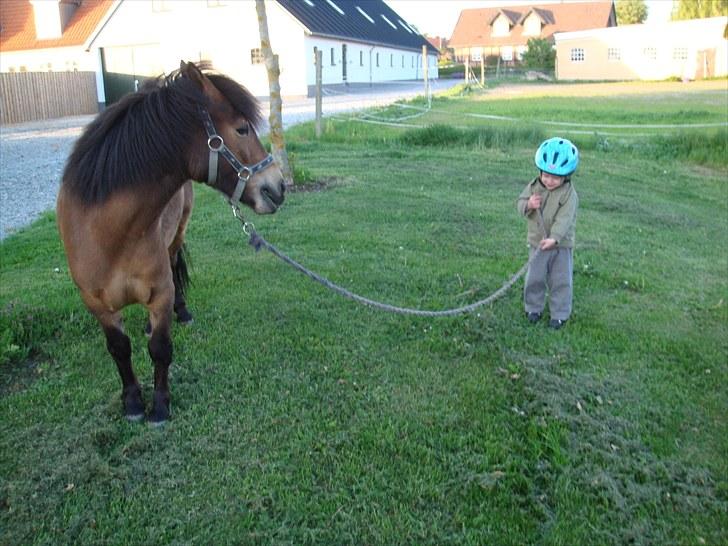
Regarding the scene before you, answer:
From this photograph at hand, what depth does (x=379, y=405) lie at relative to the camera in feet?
13.1

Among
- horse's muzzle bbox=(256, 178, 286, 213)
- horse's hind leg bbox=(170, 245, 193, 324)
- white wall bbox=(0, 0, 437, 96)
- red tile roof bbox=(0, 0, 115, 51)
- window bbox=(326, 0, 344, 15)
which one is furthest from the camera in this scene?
window bbox=(326, 0, 344, 15)

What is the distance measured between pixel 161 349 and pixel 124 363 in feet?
0.95

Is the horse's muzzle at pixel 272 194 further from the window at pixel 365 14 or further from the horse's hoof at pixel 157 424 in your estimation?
the window at pixel 365 14

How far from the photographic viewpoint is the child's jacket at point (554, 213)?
495cm

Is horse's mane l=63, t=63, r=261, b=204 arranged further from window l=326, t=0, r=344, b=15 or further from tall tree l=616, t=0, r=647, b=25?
tall tree l=616, t=0, r=647, b=25

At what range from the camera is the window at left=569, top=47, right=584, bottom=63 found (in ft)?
164

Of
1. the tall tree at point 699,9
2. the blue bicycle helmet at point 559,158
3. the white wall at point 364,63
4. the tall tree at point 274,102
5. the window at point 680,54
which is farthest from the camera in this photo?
the tall tree at point 699,9

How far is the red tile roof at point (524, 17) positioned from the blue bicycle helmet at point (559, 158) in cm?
7223

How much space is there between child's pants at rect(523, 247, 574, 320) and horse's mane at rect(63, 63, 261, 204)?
2.84 meters

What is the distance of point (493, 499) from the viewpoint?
10.3 feet

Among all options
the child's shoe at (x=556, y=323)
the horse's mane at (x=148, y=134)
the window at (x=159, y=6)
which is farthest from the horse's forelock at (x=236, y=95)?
the window at (x=159, y=6)

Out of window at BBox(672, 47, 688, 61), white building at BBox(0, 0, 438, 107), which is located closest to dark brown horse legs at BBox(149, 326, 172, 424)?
white building at BBox(0, 0, 438, 107)

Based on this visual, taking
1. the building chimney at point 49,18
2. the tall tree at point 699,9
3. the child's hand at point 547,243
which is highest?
the tall tree at point 699,9

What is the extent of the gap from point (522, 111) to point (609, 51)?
106ft
